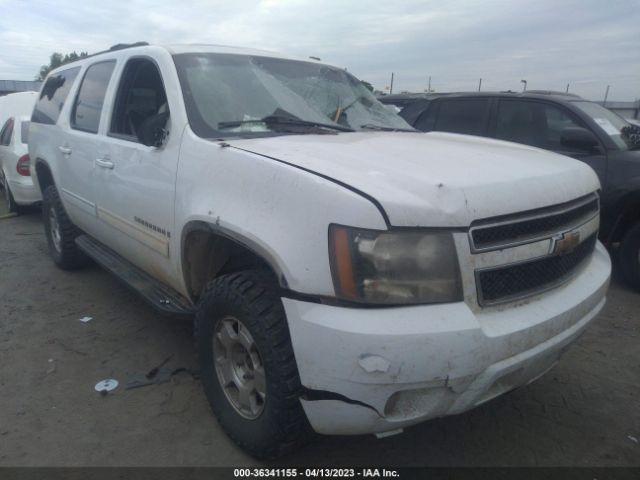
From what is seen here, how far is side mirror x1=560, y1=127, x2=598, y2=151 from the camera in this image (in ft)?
15.6

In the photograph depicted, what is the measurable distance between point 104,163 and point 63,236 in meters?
1.67

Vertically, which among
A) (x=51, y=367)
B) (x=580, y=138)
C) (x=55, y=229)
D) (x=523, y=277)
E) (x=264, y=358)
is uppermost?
(x=580, y=138)

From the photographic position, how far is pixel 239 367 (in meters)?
2.40

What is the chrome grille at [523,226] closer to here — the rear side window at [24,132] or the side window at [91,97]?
the side window at [91,97]

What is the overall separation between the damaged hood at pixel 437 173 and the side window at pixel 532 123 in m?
2.67

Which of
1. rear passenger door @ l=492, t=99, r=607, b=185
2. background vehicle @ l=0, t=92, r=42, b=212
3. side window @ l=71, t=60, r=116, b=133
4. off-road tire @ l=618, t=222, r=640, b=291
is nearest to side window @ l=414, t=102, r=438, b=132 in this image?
rear passenger door @ l=492, t=99, r=607, b=185

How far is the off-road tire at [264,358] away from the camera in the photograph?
1.98 metres

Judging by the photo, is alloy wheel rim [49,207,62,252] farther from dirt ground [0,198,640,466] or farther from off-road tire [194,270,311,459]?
off-road tire [194,270,311,459]

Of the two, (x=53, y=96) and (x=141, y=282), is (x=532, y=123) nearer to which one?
(x=141, y=282)

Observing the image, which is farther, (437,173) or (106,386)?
(106,386)

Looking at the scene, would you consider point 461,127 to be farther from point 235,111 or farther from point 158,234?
point 158,234

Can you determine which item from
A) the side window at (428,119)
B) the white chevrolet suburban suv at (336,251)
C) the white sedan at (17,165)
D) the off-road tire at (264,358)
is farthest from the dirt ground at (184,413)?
the white sedan at (17,165)

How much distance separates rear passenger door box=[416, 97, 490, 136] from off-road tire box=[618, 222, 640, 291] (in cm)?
186

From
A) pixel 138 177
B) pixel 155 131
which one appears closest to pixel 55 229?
pixel 138 177
